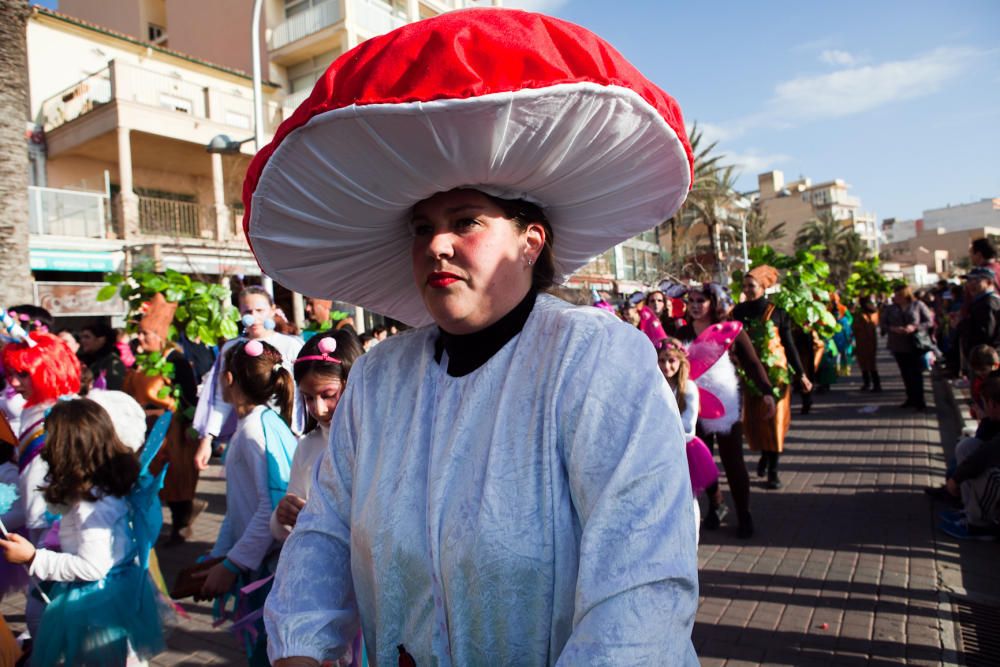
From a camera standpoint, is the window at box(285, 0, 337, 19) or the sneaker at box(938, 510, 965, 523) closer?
the sneaker at box(938, 510, 965, 523)

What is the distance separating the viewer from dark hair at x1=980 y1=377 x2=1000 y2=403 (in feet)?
16.0

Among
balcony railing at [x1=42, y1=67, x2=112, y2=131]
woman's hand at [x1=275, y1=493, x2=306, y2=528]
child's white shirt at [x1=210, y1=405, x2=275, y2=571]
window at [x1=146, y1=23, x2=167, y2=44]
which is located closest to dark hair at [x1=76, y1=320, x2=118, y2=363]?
child's white shirt at [x1=210, y1=405, x2=275, y2=571]

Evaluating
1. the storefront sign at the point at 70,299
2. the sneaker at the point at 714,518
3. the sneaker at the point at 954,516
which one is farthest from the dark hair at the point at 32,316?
the storefront sign at the point at 70,299

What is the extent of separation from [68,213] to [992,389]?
1931cm

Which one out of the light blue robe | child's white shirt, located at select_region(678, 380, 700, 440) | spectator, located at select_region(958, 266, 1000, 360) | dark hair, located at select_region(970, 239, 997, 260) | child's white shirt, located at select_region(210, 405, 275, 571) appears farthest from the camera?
dark hair, located at select_region(970, 239, 997, 260)

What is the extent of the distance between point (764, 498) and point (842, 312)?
8.39 m

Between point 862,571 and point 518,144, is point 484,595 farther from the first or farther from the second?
point 862,571

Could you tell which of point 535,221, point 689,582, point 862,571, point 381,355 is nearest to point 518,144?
point 535,221

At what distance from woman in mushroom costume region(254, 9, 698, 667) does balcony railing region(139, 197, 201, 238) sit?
19131mm

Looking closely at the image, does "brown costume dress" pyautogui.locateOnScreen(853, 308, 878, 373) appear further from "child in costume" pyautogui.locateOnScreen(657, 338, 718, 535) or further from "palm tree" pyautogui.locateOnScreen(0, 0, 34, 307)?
"palm tree" pyautogui.locateOnScreen(0, 0, 34, 307)

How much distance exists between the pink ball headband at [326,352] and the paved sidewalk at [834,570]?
2535 millimetres

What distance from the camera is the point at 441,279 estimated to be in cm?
143

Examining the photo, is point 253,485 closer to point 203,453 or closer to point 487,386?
point 487,386

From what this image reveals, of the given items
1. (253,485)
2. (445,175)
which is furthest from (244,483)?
(445,175)
